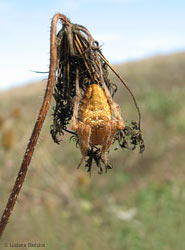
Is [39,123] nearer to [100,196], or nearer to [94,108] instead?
[94,108]

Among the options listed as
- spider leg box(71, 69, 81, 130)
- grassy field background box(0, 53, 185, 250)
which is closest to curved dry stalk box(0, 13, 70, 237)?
spider leg box(71, 69, 81, 130)

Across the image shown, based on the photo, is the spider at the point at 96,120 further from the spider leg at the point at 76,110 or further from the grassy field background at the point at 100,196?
the grassy field background at the point at 100,196

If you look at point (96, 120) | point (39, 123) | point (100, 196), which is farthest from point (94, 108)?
point (100, 196)

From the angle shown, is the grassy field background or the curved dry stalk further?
the grassy field background

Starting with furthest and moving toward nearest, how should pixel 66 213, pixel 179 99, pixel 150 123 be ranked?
pixel 179 99
pixel 150 123
pixel 66 213

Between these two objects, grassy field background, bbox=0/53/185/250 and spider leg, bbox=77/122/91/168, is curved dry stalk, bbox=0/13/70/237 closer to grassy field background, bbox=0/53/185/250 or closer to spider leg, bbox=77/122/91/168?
spider leg, bbox=77/122/91/168

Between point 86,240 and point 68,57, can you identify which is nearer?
point 68,57

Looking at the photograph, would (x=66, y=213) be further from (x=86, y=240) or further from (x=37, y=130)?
(x=37, y=130)

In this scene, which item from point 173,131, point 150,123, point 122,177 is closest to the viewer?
point 122,177

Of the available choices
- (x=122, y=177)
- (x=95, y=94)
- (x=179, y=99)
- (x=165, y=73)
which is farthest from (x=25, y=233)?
(x=165, y=73)
